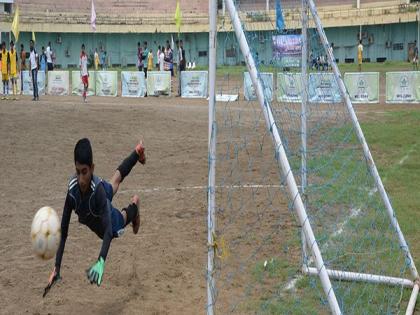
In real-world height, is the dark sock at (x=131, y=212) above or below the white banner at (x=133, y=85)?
below

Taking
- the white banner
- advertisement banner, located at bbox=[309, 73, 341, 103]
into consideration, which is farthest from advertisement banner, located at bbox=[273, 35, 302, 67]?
the white banner

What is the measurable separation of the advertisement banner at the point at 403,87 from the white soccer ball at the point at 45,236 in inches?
889

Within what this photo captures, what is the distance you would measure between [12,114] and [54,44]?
170ft

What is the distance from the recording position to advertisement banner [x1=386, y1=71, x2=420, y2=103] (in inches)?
1049

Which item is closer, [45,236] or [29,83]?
[45,236]

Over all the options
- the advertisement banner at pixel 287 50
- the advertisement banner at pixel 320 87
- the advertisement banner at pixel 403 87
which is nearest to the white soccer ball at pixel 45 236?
the advertisement banner at pixel 287 50

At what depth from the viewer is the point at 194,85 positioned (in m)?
30.7

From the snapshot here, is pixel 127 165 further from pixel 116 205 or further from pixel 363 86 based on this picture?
pixel 363 86

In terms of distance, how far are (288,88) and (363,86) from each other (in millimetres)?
18622

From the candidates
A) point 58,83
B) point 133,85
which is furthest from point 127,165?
point 58,83

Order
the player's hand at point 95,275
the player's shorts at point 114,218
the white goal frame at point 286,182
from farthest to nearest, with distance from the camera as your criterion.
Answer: the player's shorts at point 114,218 → the player's hand at point 95,275 → the white goal frame at point 286,182

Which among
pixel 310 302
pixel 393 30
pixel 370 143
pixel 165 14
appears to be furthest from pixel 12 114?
pixel 165 14

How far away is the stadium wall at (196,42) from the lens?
6134 centimetres

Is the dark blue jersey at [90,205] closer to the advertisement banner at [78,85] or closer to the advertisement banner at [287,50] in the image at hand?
the advertisement banner at [287,50]
